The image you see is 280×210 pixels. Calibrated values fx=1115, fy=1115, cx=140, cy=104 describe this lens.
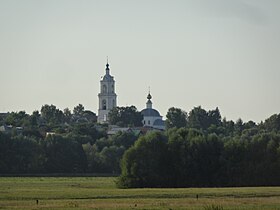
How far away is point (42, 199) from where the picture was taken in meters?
82.1

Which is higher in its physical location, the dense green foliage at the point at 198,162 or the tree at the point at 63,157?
the tree at the point at 63,157

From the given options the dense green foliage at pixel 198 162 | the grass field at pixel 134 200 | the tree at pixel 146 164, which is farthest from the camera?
the dense green foliage at pixel 198 162

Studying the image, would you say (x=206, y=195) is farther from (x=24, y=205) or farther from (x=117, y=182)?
(x=117, y=182)

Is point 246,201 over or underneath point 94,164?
underneath

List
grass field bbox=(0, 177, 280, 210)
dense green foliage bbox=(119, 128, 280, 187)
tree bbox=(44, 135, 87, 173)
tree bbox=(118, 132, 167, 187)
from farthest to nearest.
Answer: tree bbox=(44, 135, 87, 173), dense green foliage bbox=(119, 128, 280, 187), tree bbox=(118, 132, 167, 187), grass field bbox=(0, 177, 280, 210)

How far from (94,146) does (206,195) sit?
3756 inches

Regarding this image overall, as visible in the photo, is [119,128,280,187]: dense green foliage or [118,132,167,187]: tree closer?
[118,132,167,187]: tree

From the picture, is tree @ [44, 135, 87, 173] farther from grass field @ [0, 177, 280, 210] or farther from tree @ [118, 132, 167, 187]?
grass field @ [0, 177, 280, 210]

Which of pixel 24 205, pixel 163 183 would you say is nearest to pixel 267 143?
pixel 163 183

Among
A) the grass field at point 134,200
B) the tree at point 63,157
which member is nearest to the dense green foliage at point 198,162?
the grass field at point 134,200

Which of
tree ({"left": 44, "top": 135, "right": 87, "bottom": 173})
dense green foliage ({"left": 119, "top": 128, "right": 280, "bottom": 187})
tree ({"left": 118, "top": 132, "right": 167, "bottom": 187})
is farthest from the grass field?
tree ({"left": 44, "top": 135, "right": 87, "bottom": 173})

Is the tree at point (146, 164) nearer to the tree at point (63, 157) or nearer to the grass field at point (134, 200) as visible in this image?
the grass field at point (134, 200)

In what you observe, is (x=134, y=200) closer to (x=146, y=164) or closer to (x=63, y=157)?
(x=146, y=164)

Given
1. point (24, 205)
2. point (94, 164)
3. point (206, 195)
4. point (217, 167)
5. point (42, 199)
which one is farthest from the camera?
point (94, 164)
